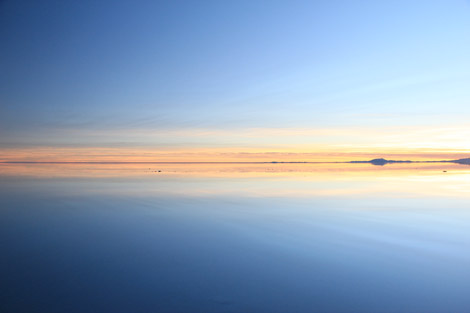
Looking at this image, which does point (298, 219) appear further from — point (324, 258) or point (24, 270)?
point (24, 270)

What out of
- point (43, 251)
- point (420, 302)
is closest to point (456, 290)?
point (420, 302)

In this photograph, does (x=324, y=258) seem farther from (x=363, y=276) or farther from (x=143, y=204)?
(x=143, y=204)

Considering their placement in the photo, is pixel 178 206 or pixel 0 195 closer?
pixel 178 206

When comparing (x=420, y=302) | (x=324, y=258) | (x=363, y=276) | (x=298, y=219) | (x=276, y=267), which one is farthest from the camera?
(x=298, y=219)

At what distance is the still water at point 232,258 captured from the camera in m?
3.98

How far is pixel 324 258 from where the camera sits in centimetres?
562

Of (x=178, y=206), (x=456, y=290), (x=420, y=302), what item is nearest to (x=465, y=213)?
(x=456, y=290)

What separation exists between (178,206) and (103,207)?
2363 millimetres

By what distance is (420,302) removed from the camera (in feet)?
13.1

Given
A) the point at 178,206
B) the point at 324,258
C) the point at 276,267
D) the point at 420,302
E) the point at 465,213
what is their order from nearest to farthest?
1. the point at 420,302
2. the point at 276,267
3. the point at 324,258
4. the point at 465,213
5. the point at 178,206

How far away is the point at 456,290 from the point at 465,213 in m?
6.82

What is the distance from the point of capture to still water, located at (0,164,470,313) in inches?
157

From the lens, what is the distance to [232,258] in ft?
18.3

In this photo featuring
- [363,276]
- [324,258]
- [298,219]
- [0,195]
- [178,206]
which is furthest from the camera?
[0,195]
